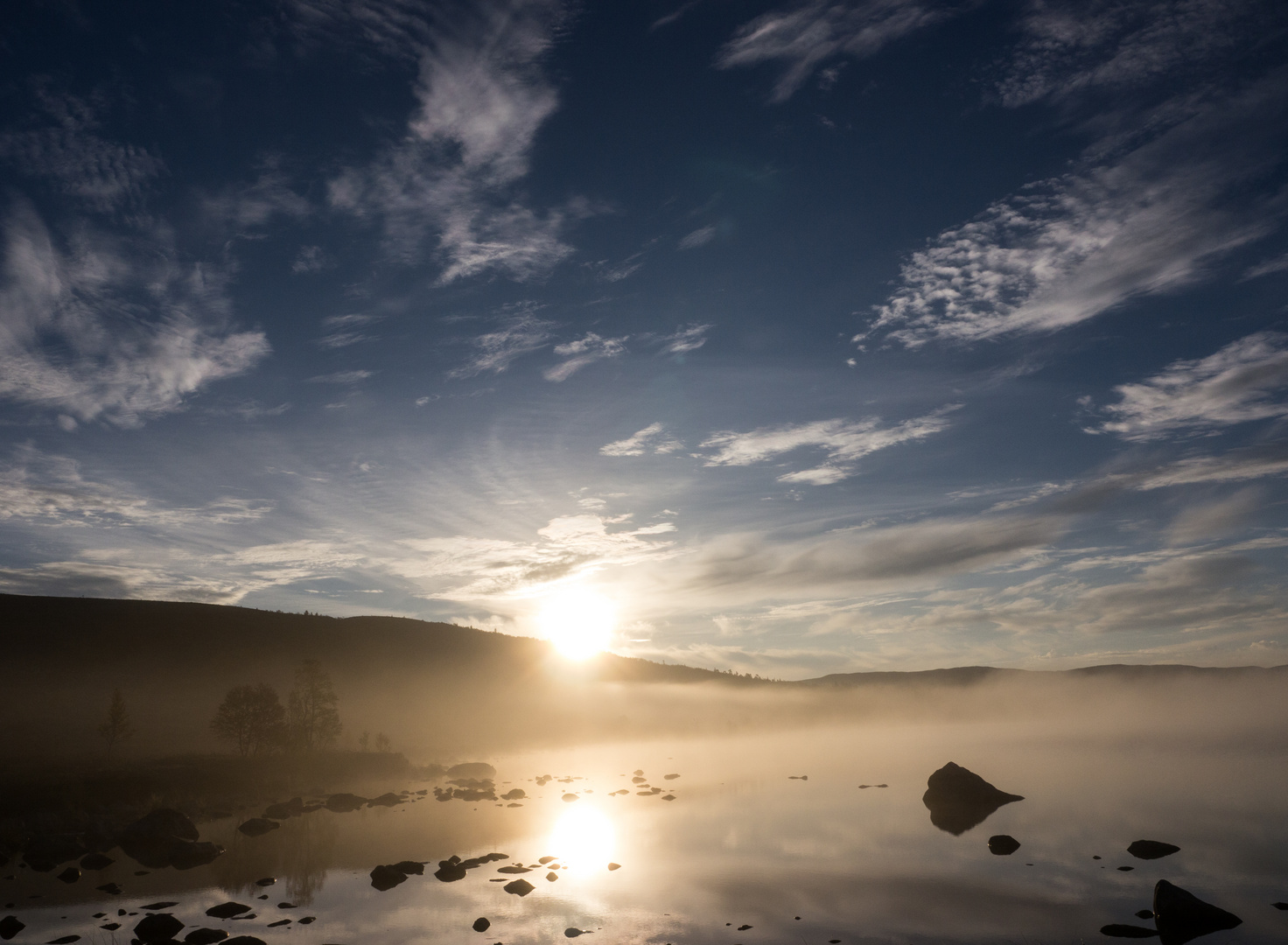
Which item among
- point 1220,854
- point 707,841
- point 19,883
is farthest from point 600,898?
point 1220,854

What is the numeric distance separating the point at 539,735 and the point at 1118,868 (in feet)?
512

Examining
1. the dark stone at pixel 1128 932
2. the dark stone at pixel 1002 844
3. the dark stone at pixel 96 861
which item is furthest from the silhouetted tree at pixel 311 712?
the dark stone at pixel 1128 932

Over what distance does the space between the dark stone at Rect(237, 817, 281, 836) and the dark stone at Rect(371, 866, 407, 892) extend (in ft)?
67.8

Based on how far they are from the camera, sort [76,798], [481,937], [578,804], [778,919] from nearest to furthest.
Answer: [481,937] → [778,919] → [76,798] → [578,804]

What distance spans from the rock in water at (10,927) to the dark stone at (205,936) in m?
7.47

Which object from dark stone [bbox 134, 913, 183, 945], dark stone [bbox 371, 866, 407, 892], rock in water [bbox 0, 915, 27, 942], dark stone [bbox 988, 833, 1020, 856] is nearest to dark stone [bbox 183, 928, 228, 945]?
dark stone [bbox 134, 913, 183, 945]

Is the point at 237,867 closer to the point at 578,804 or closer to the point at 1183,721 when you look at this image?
the point at 578,804

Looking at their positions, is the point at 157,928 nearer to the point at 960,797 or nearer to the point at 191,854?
the point at 191,854

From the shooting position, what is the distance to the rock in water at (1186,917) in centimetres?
2950

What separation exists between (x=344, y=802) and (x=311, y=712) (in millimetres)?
34185

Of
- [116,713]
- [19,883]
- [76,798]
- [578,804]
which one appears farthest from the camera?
[116,713]

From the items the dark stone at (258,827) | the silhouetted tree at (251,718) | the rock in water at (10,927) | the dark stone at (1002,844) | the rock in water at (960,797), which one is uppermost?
the silhouetted tree at (251,718)

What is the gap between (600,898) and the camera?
37.5 m

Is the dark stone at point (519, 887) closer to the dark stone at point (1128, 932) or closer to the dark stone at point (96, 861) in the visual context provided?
the dark stone at point (96, 861)
